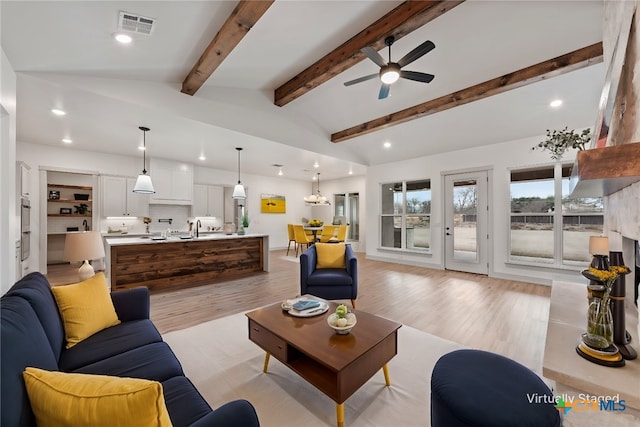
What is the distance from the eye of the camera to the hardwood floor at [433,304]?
2.64 meters

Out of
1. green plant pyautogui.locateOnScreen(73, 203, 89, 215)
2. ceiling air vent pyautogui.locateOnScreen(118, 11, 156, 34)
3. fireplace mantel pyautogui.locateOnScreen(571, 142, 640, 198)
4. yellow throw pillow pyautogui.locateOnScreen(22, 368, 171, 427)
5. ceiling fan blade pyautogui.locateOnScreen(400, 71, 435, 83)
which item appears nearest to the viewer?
yellow throw pillow pyautogui.locateOnScreen(22, 368, 171, 427)

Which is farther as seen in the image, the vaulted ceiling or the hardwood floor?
the hardwood floor

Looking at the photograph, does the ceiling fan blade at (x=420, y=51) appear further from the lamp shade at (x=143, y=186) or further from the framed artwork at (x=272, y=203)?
the framed artwork at (x=272, y=203)

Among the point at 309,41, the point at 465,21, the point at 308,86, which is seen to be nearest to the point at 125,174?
the point at 308,86

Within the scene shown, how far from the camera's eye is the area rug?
5.30ft

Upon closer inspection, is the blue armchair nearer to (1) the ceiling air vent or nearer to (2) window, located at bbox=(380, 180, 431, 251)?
(1) the ceiling air vent

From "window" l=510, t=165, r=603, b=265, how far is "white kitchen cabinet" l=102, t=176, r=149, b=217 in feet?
27.9

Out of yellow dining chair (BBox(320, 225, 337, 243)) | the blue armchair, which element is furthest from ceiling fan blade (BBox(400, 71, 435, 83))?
yellow dining chair (BBox(320, 225, 337, 243))

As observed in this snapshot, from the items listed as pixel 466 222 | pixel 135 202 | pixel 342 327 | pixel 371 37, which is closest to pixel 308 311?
pixel 342 327

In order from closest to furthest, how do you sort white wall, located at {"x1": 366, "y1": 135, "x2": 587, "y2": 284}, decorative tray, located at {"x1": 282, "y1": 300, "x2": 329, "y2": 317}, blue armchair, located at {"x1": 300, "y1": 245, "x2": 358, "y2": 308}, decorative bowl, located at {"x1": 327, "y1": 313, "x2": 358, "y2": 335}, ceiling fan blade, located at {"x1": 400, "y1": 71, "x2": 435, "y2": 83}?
decorative bowl, located at {"x1": 327, "y1": 313, "x2": 358, "y2": 335} < decorative tray, located at {"x1": 282, "y1": 300, "x2": 329, "y2": 317} < ceiling fan blade, located at {"x1": 400, "y1": 71, "x2": 435, "y2": 83} < blue armchair, located at {"x1": 300, "y1": 245, "x2": 358, "y2": 308} < white wall, located at {"x1": 366, "y1": 135, "x2": 587, "y2": 284}

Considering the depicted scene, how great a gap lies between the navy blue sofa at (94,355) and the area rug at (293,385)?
1.89ft

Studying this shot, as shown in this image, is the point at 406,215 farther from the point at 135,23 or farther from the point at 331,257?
the point at 135,23

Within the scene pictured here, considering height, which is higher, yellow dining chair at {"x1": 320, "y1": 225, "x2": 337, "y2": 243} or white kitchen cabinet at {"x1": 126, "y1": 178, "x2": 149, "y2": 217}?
white kitchen cabinet at {"x1": 126, "y1": 178, "x2": 149, "y2": 217}

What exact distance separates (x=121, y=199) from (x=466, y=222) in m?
8.15
